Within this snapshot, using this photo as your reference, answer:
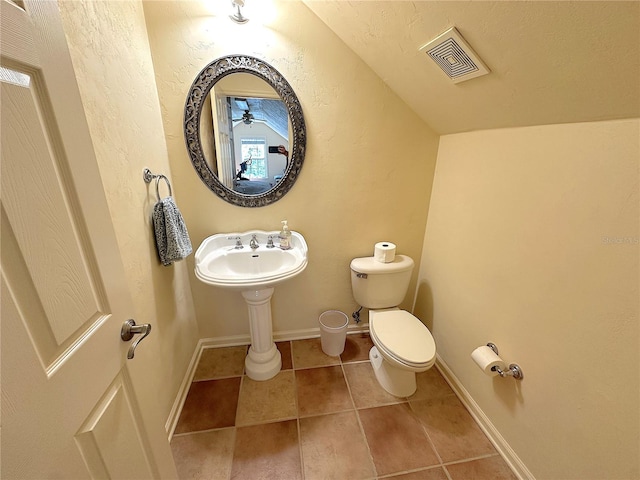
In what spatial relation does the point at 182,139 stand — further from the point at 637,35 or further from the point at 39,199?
the point at 637,35

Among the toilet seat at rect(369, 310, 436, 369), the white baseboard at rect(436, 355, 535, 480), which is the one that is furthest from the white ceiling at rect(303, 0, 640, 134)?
the white baseboard at rect(436, 355, 535, 480)

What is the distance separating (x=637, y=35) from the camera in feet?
1.90

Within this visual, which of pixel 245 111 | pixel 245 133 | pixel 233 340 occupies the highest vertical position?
pixel 245 111

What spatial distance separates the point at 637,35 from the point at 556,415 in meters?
1.23

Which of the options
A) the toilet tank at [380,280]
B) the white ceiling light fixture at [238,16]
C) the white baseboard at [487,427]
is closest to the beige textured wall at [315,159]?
the white ceiling light fixture at [238,16]

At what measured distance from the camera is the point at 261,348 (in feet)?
5.38

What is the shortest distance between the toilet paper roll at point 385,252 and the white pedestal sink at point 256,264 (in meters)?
0.51

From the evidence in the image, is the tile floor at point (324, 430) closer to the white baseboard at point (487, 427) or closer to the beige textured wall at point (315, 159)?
the white baseboard at point (487, 427)

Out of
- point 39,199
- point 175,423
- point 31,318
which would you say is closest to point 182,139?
point 39,199

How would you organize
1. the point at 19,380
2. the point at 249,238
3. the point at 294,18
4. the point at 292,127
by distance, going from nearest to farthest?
the point at 19,380, the point at 294,18, the point at 292,127, the point at 249,238

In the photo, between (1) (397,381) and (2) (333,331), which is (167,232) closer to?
(2) (333,331)

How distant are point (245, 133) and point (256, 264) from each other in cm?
77

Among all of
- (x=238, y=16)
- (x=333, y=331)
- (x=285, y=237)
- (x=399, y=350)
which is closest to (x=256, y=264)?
(x=285, y=237)

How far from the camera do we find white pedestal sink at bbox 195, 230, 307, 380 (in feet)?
4.77
